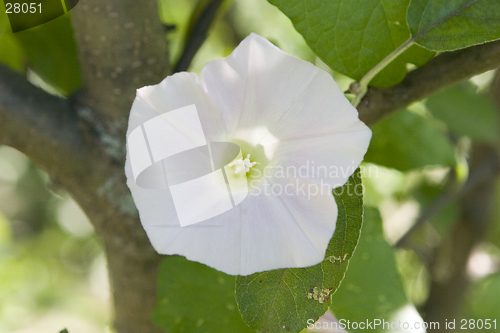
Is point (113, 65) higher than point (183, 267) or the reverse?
higher

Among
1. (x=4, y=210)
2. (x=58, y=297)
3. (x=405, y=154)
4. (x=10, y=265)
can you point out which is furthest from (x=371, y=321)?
(x=4, y=210)

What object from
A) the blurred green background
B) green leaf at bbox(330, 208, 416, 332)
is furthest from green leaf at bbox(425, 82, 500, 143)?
green leaf at bbox(330, 208, 416, 332)

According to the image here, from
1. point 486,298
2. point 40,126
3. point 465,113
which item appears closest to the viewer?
point 40,126

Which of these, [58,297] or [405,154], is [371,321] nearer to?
[405,154]

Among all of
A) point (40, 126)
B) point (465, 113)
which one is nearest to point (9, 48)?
point (40, 126)

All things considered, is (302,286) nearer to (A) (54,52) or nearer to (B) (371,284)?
(B) (371,284)
